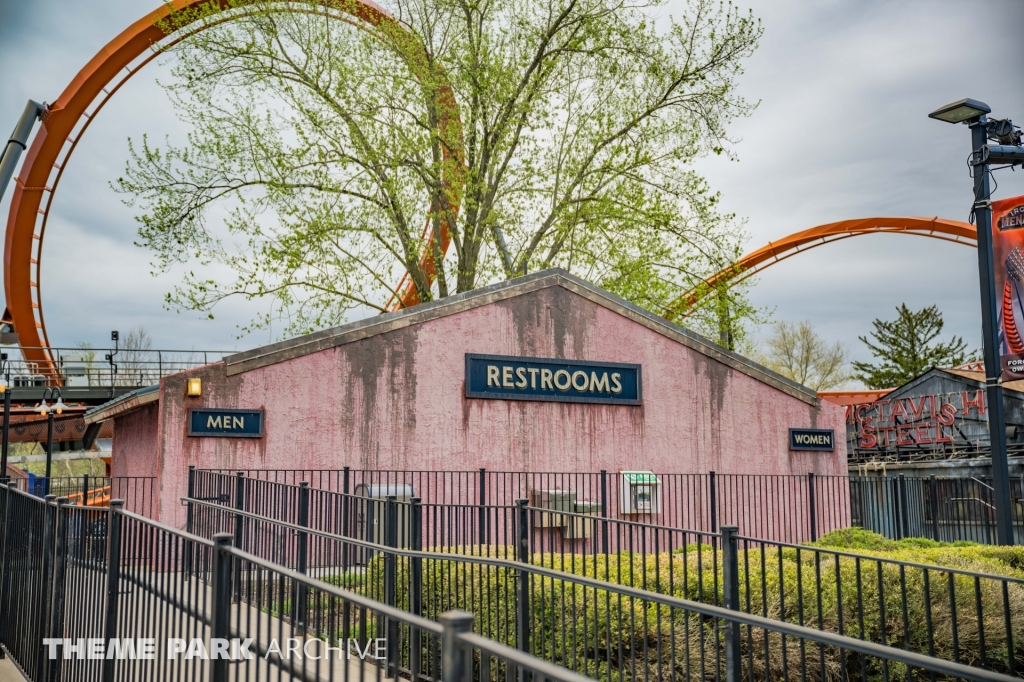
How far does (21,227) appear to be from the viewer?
1458 inches

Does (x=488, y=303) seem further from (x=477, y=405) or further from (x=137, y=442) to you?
(x=137, y=442)

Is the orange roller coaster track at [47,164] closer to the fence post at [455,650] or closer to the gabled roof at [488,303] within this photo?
the gabled roof at [488,303]

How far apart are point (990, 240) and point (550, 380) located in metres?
8.24

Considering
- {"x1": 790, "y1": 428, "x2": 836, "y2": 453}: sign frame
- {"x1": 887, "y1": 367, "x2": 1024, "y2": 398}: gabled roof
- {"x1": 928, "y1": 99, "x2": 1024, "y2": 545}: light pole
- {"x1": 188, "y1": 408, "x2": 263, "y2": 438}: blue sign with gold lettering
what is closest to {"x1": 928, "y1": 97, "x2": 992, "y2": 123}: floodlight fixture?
{"x1": 928, "y1": 99, "x2": 1024, "y2": 545}: light pole

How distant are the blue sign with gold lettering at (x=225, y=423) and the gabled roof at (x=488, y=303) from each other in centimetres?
74

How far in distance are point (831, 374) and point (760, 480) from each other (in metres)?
61.5

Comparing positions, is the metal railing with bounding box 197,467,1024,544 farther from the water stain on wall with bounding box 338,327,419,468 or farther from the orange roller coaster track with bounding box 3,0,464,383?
the orange roller coaster track with bounding box 3,0,464,383

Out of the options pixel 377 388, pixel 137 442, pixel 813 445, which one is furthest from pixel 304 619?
pixel 813 445

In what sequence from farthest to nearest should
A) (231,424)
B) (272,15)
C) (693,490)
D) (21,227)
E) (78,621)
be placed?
(21,227), (272,15), (693,490), (231,424), (78,621)

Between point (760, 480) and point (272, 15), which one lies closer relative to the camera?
point (760, 480)

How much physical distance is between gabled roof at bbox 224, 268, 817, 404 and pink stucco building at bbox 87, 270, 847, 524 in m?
0.03

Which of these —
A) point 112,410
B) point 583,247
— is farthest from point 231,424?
point 583,247

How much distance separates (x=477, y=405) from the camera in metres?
17.5

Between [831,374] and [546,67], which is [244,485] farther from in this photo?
[831,374]
